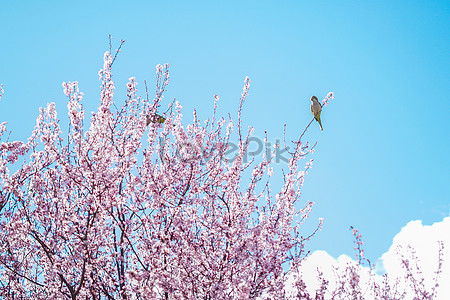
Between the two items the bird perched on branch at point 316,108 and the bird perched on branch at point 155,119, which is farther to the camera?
the bird perched on branch at point 316,108

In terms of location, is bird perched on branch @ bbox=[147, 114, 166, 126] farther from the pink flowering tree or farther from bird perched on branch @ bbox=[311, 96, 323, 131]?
bird perched on branch @ bbox=[311, 96, 323, 131]

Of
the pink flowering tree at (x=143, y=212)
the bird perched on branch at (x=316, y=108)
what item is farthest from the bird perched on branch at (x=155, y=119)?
the bird perched on branch at (x=316, y=108)

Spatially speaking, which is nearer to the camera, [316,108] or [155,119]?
[155,119]

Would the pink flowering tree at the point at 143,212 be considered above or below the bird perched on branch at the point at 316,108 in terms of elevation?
below

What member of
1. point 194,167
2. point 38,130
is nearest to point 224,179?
point 194,167

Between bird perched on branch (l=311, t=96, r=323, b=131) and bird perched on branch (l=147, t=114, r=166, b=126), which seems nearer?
bird perched on branch (l=147, t=114, r=166, b=126)

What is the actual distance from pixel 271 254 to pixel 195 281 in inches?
47.5

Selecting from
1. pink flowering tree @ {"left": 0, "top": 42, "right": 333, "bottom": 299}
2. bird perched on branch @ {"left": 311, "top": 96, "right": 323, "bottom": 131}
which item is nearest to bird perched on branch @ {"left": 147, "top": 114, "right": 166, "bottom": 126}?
pink flowering tree @ {"left": 0, "top": 42, "right": 333, "bottom": 299}

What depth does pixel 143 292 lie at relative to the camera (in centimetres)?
402

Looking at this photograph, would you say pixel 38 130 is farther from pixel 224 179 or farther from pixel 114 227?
pixel 224 179

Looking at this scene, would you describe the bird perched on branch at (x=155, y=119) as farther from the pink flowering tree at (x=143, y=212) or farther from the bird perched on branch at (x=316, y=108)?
the bird perched on branch at (x=316, y=108)

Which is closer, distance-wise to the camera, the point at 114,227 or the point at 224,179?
the point at 114,227

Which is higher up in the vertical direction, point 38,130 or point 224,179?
point 38,130

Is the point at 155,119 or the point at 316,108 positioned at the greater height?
the point at 316,108
